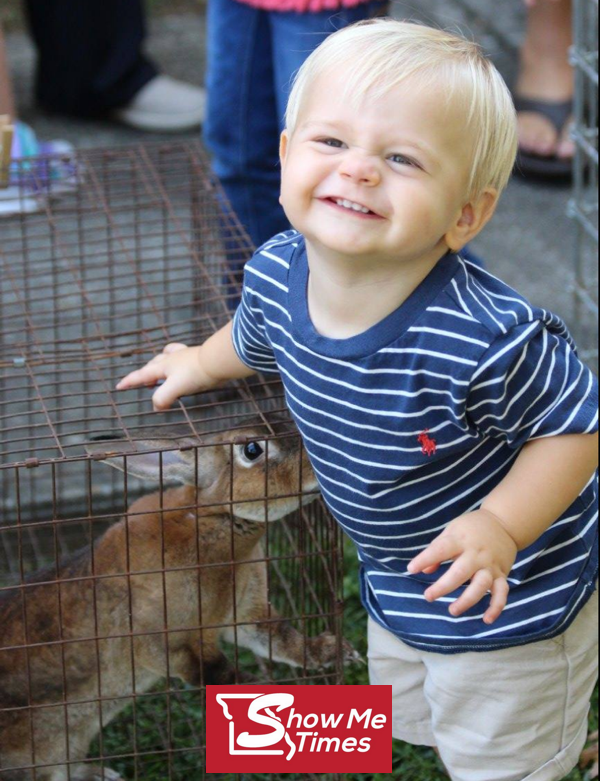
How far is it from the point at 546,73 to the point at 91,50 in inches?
84.7

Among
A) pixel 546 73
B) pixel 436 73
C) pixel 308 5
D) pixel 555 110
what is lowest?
pixel 555 110

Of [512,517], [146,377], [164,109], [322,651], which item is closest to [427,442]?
[512,517]

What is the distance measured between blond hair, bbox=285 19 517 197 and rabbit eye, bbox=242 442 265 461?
719 mm

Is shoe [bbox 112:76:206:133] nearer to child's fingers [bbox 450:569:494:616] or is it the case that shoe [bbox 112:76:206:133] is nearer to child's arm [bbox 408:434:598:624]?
child's arm [bbox 408:434:598:624]

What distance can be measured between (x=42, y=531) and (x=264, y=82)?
1.47 metres

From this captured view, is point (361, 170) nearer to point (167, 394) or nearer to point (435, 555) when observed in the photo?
point (435, 555)

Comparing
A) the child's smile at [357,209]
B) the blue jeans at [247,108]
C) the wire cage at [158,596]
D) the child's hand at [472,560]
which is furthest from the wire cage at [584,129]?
the child's hand at [472,560]

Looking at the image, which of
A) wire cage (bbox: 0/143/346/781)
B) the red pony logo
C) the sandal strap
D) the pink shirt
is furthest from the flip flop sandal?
the red pony logo

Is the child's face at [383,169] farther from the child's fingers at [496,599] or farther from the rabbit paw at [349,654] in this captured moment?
the rabbit paw at [349,654]

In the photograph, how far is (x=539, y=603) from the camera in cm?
225

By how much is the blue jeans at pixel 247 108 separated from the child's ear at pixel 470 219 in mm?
1543

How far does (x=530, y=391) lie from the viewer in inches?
79.4

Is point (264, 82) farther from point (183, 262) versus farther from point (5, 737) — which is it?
point (5, 737)

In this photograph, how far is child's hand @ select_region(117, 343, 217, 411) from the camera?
253 cm
